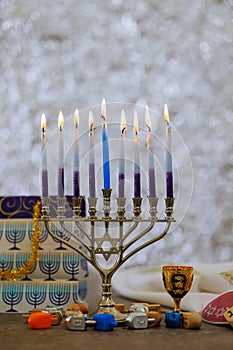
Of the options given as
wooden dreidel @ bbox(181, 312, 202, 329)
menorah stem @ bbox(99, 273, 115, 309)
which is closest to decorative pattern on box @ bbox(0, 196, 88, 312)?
menorah stem @ bbox(99, 273, 115, 309)

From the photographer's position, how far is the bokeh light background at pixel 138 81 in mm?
2367

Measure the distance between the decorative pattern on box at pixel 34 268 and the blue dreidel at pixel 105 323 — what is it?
0.23 m

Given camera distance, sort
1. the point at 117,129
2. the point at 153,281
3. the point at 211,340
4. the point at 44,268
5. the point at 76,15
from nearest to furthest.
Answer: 1. the point at 211,340
2. the point at 44,268
3. the point at 153,281
4. the point at 117,129
5. the point at 76,15

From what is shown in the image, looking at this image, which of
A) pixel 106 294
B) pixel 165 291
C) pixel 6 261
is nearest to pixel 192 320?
pixel 106 294

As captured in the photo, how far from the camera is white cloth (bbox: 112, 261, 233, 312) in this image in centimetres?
133

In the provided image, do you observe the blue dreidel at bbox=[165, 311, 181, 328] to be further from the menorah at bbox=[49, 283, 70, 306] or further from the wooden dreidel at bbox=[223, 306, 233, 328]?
the menorah at bbox=[49, 283, 70, 306]

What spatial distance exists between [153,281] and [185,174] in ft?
2.37

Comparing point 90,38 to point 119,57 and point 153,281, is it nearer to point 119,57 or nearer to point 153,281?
point 119,57

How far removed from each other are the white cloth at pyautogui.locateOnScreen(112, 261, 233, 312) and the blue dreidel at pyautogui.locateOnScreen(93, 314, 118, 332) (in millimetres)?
288

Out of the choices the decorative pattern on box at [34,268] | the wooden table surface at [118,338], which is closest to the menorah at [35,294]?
the decorative pattern on box at [34,268]

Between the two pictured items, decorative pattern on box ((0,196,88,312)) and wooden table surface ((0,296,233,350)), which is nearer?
wooden table surface ((0,296,233,350))

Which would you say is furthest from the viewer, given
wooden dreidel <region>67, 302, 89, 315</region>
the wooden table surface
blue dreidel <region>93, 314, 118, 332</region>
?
wooden dreidel <region>67, 302, 89, 315</region>

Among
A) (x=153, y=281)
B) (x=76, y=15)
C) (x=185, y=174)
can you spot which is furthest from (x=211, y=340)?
(x=76, y=15)

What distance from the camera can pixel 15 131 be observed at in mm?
2428
